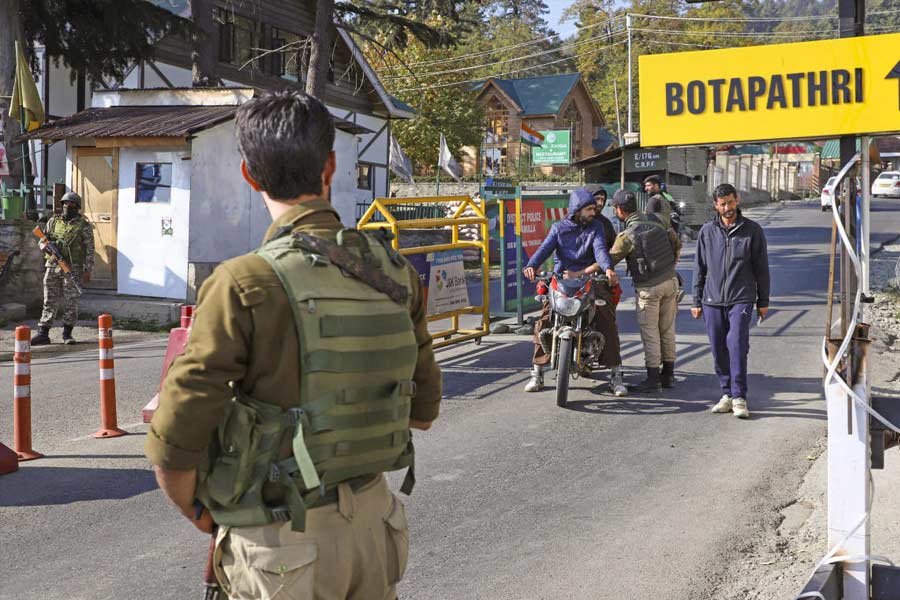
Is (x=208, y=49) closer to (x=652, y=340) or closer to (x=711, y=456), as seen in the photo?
(x=652, y=340)

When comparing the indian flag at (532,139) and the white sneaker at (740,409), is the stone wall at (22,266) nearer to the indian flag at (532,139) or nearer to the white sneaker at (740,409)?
the white sneaker at (740,409)

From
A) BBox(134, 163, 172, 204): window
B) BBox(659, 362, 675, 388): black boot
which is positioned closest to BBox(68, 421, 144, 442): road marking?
BBox(659, 362, 675, 388): black boot

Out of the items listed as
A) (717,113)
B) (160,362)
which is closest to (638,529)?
(717,113)

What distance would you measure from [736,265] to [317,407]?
638 centimetres

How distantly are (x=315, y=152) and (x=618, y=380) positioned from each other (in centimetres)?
702

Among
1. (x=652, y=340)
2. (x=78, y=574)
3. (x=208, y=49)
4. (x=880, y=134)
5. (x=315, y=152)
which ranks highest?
(x=208, y=49)

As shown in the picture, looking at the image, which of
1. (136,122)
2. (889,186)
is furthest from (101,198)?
(889,186)

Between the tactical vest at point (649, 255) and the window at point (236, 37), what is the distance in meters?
20.1

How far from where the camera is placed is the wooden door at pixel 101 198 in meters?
16.9

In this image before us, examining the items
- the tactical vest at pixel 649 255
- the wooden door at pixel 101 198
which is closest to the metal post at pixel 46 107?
the wooden door at pixel 101 198

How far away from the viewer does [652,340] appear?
9.11 meters

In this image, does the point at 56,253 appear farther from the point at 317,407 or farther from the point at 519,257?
the point at 317,407

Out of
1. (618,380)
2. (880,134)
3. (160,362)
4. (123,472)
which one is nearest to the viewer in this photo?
(880,134)

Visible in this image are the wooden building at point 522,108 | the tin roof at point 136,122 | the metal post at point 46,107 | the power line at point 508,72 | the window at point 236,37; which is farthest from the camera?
the wooden building at point 522,108
